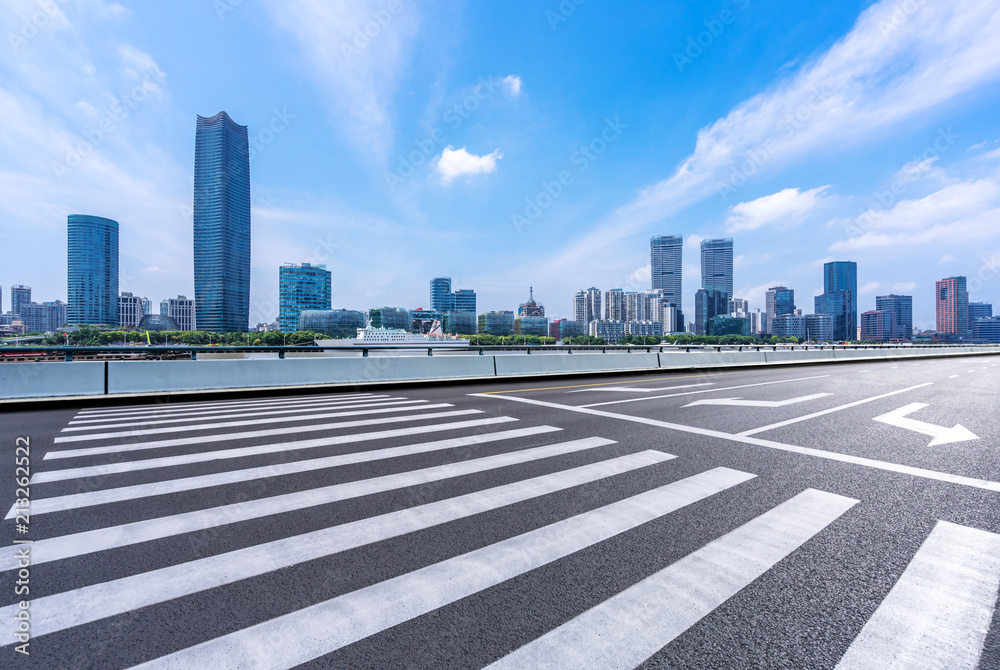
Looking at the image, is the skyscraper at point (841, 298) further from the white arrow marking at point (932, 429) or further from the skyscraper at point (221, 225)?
the skyscraper at point (221, 225)

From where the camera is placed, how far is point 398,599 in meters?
2.55

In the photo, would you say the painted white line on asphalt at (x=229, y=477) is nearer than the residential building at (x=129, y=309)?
Yes

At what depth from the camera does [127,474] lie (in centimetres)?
485

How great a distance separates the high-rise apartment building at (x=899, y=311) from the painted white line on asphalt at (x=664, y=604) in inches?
6563

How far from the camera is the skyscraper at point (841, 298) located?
437 feet

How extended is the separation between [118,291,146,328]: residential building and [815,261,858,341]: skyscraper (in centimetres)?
15408

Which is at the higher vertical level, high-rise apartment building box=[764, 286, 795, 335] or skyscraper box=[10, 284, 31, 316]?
high-rise apartment building box=[764, 286, 795, 335]

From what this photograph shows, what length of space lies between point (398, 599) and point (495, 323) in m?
123

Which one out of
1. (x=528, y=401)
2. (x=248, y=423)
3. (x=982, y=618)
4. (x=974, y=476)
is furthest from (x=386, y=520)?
(x=528, y=401)

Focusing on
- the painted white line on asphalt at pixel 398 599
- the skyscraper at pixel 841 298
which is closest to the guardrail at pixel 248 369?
the painted white line on asphalt at pixel 398 599

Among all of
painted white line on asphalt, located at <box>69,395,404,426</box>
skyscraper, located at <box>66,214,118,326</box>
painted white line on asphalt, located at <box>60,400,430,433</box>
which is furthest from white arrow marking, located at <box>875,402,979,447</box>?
skyscraper, located at <box>66,214,118,326</box>

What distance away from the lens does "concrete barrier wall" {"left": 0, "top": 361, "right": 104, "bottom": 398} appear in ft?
32.5

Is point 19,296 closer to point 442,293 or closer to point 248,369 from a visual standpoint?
point 248,369

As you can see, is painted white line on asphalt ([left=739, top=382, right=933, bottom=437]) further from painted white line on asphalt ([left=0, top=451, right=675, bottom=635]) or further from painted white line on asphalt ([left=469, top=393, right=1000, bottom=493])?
painted white line on asphalt ([left=0, top=451, right=675, bottom=635])
